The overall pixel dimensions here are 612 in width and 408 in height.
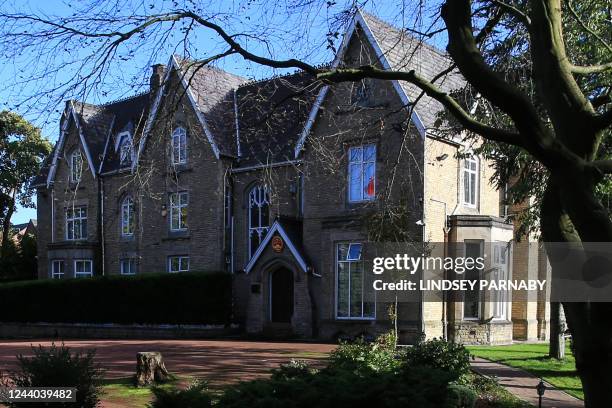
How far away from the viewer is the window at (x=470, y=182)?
80.3ft

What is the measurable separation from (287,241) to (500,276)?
8248 millimetres

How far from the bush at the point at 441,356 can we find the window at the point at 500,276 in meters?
12.8

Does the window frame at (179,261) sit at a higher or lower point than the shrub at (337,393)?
lower

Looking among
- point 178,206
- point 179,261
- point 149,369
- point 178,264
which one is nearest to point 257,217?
point 178,206

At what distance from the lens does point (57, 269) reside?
119 ft

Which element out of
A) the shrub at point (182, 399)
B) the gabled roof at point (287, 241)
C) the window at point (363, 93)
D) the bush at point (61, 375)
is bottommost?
the bush at point (61, 375)

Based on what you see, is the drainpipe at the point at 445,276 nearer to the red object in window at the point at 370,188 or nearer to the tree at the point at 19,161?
the red object in window at the point at 370,188

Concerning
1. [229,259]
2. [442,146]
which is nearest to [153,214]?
[229,259]

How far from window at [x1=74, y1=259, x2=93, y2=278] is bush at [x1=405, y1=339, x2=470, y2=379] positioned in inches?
1048

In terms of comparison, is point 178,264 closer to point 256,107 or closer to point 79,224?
point 79,224

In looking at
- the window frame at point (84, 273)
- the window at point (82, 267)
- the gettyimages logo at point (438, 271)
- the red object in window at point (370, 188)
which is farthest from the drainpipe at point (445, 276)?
the window at point (82, 267)

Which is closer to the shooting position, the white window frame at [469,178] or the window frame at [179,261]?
the white window frame at [469,178]

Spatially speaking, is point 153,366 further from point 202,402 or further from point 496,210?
point 496,210

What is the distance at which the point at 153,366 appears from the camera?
12.8 meters
